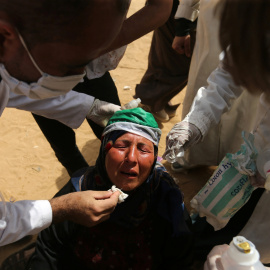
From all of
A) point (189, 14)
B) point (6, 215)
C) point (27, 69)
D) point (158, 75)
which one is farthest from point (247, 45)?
point (158, 75)

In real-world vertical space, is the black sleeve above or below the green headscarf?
above

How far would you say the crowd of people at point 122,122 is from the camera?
51.4 inches

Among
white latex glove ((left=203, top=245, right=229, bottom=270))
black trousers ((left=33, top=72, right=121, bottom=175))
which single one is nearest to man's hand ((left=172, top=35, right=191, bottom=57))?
black trousers ((left=33, top=72, right=121, bottom=175))

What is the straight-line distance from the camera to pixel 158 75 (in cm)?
456

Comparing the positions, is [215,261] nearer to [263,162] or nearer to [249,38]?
[263,162]

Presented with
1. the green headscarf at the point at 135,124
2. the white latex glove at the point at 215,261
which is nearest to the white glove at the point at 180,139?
the green headscarf at the point at 135,124

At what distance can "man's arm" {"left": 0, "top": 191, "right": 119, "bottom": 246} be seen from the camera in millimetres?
1842

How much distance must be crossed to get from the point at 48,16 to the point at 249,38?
85cm

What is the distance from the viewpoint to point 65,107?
2516mm

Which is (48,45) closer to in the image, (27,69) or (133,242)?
(27,69)

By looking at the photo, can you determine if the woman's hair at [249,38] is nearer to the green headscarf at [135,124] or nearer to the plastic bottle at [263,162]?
the plastic bottle at [263,162]

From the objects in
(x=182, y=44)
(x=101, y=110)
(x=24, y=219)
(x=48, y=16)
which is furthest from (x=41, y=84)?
(x=182, y=44)

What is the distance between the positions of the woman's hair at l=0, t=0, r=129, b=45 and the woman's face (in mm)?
1114

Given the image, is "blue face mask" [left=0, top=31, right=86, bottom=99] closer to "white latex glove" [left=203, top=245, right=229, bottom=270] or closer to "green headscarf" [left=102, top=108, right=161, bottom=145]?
"green headscarf" [left=102, top=108, right=161, bottom=145]
